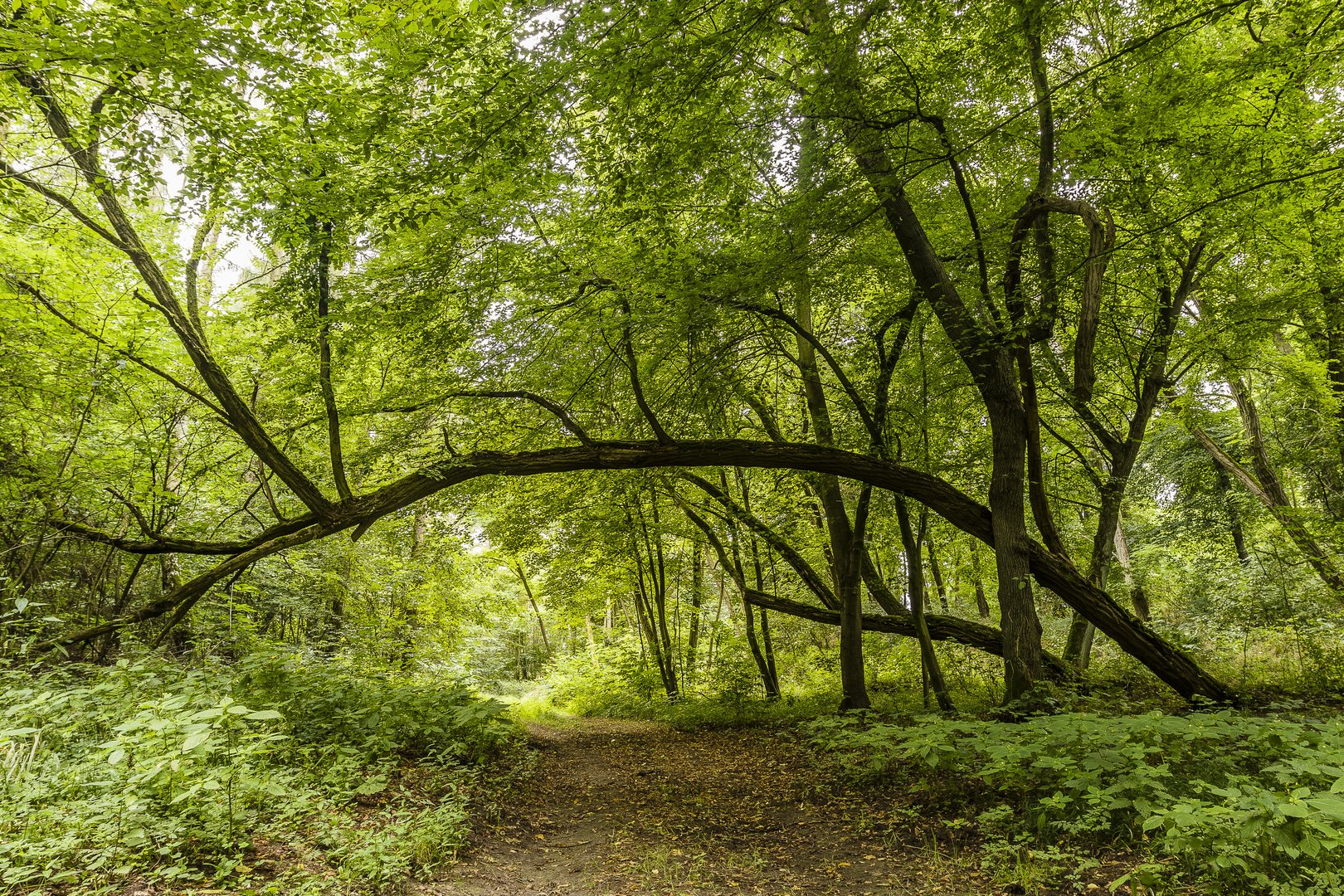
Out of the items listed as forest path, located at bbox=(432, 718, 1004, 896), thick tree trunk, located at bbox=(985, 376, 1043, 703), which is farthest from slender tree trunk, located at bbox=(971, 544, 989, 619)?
forest path, located at bbox=(432, 718, 1004, 896)

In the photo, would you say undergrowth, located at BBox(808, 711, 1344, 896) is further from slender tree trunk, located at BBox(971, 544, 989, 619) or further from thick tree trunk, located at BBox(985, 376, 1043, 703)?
slender tree trunk, located at BBox(971, 544, 989, 619)

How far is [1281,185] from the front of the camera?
Result: 6.06 meters

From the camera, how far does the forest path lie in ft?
13.7

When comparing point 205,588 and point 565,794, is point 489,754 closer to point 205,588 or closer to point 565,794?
point 565,794

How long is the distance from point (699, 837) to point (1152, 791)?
343 cm

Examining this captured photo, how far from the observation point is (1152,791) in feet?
12.6

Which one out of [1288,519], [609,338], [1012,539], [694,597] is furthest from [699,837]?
[694,597]

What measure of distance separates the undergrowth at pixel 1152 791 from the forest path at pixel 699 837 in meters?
0.52

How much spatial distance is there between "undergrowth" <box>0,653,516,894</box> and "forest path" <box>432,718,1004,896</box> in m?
0.61

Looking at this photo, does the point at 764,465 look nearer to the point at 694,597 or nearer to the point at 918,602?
the point at 918,602

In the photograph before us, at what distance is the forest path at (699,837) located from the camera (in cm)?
419

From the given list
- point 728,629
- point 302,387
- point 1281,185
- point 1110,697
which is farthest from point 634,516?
point 1281,185

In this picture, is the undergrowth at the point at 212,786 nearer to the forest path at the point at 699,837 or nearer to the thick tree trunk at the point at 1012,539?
the forest path at the point at 699,837

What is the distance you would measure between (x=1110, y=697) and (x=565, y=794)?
658 centimetres
